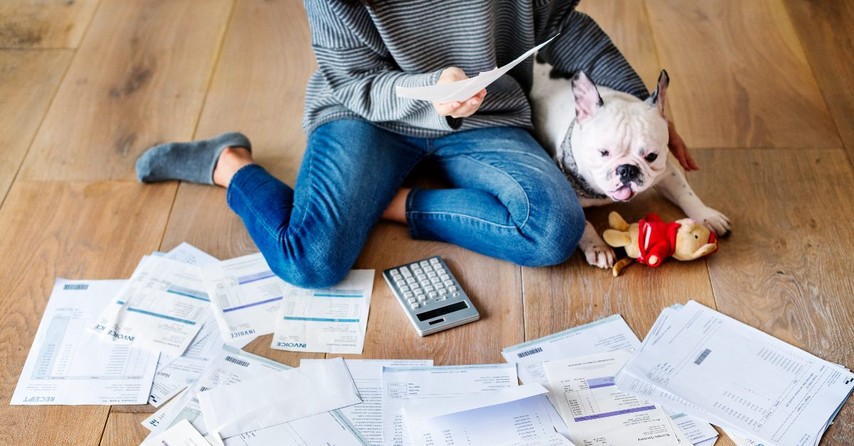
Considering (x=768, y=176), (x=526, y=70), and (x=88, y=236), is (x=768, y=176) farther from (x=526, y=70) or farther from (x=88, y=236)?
(x=88, y=236)

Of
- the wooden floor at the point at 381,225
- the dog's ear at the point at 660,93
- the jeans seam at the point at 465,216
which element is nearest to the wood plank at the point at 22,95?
the wooden floor at the point at 381,225

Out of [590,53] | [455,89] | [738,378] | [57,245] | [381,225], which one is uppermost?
[455,89]

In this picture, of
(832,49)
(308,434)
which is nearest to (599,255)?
(308,434)

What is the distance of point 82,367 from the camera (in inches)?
59.6

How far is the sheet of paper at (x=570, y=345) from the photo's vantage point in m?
1.47

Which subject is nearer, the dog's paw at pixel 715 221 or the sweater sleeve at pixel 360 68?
the sweater sleeve at pixel 360 68

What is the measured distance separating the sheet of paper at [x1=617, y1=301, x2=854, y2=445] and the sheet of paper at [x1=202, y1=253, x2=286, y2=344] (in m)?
0.66

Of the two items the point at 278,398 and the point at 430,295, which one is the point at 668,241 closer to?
the point at 430,295

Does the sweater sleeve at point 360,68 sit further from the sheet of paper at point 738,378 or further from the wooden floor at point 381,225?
the sheet of paper at point 738,378

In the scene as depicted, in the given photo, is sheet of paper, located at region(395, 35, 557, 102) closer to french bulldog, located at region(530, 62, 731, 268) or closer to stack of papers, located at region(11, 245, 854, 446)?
french bulldog, located at region(530, 62, 731, 268)

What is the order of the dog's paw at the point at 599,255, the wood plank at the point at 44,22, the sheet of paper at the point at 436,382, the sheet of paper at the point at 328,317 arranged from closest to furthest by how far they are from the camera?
the sheet of paper at the point at 436,382, the sheet of paper at the point at 328,317, the dog's paw at the point at 599,255, the wood plank at the point at 44,22

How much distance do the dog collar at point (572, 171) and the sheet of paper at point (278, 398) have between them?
58cm

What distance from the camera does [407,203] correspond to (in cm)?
170

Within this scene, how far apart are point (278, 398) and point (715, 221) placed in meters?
0.91
